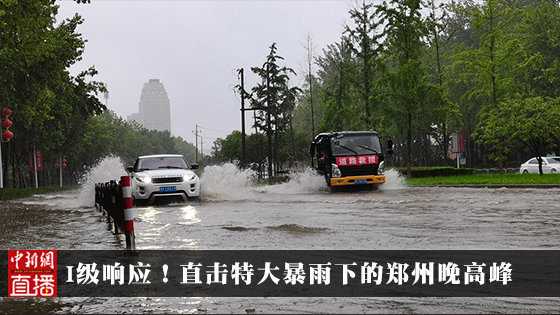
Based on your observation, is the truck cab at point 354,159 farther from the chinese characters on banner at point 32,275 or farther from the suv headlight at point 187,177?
the chinese characters on banner at point 32,275

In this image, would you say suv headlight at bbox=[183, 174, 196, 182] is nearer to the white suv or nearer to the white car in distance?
the white suv

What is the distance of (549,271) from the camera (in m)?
6.23

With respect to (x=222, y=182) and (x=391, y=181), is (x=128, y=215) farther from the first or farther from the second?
(x=391, y=181)

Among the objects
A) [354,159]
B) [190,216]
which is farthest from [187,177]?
[354,159]

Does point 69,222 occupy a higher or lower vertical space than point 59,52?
lower

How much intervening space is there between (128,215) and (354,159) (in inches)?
650

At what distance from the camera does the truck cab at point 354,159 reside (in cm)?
2412

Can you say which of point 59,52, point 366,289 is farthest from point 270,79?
point 366,289

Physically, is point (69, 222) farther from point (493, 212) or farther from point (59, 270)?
point (493, 212)

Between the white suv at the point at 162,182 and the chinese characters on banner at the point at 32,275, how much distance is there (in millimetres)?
10847

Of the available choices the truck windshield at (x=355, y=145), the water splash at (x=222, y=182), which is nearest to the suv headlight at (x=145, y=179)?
the water splash at (x=222, y=182)

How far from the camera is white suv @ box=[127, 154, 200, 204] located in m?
18.1

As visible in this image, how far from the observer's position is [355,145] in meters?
24.2

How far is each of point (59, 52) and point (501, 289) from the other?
2731 centimetres
